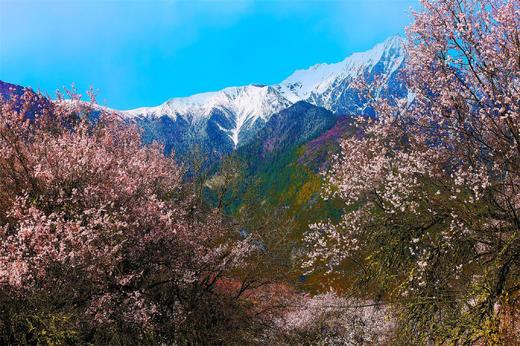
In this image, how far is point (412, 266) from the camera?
12820 mm

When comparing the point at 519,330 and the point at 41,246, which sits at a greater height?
the point at 41,246

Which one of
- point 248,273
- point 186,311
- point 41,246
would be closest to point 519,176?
point 41,246

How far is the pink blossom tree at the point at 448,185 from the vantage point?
34.3 ft

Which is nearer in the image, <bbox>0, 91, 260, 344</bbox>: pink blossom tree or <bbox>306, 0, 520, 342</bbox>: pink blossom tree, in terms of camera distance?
<bbox>306, 0, 520, 342</bbox>: pink blossom tree

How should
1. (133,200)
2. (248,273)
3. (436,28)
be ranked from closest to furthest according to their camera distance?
(436,28) → (133,200) → (248,273)

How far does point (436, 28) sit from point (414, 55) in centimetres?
138

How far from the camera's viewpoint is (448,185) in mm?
11805

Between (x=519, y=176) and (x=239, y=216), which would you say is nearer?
(x=519, y=176)

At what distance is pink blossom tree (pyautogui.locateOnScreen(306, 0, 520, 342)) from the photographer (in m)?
10.5

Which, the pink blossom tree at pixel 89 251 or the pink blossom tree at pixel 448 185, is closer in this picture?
the pink blossom tree at pixel 448 185

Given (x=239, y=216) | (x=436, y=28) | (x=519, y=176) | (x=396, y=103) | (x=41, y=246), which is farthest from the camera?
(x=239, y=216)

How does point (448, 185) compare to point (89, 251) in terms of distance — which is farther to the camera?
point (89, 251)

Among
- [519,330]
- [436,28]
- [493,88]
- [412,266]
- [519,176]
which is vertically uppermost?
[436,28]

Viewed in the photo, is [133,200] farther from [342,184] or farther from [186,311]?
[342,184]
